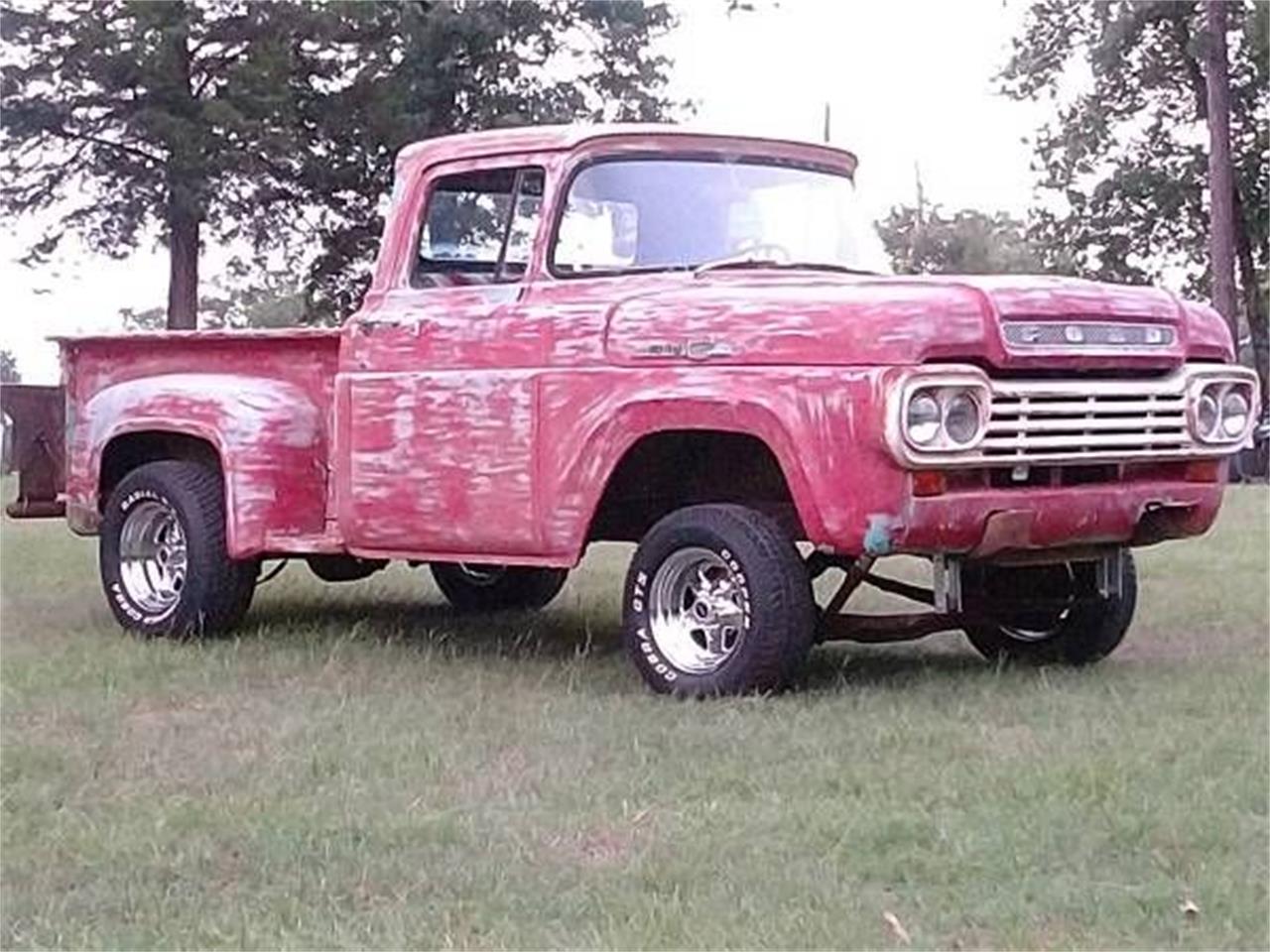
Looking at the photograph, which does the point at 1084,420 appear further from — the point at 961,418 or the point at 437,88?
the point at 437,88

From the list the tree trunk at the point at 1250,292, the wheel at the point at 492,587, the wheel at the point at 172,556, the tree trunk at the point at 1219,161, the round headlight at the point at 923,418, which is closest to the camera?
the round headlight at the point at 923,418

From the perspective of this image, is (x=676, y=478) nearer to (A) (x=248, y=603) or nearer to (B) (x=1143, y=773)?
(A) (x=248, y=603)

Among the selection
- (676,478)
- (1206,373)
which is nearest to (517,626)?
(676,478)

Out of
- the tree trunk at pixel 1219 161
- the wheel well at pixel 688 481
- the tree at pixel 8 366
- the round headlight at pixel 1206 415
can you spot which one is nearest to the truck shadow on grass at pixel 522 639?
the wheel well at pixel 688 481

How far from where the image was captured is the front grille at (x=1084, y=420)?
6.82 meters

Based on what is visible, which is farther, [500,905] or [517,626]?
[517,626]

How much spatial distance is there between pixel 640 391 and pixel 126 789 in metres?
2.25

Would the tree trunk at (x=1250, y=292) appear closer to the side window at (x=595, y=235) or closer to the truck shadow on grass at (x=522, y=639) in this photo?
the truck shadow on grass at (x=522, y=639)

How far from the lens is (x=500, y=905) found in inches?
179

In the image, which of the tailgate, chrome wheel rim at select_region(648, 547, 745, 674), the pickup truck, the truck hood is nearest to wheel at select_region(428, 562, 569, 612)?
the pickup truck

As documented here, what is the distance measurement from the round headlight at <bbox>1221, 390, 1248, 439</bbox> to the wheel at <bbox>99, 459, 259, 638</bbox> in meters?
3.67

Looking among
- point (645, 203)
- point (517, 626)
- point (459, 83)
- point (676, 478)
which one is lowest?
point (517, 626)

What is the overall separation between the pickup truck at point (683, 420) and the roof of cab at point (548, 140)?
16 mm

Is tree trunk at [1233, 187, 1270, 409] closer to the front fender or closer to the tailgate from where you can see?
the tailgate
